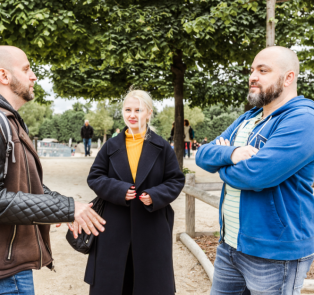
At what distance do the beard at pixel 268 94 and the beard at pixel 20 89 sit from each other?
1260mm

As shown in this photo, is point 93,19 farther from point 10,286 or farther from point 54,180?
point 10,286

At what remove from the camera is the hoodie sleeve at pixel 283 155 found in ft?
4.73

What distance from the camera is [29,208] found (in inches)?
55.1

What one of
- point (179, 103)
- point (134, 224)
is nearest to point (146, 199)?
point (134, 224)

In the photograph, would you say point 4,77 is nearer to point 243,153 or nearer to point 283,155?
point 243,153

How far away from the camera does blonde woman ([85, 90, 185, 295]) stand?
2.17 m

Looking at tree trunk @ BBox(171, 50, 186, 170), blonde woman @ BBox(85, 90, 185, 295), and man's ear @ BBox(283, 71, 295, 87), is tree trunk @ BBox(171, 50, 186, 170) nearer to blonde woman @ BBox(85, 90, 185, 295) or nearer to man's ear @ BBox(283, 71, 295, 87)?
blonde woman @ BBox(85, 90, 185, 295)

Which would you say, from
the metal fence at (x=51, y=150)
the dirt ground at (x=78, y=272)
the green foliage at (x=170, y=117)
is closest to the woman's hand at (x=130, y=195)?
the dirt ground at (x=78, y=272)

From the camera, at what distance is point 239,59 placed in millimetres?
7520

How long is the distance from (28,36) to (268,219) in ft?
18.7

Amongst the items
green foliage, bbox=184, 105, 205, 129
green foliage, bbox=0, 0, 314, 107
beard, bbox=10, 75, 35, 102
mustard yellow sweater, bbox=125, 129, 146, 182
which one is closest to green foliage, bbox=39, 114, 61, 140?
green foliage, bbox=184, 105, 205, 129

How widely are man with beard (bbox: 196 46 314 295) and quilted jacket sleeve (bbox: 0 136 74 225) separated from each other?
2.78 ft

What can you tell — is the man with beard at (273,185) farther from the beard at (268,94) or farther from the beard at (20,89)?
the beard at (20,89)

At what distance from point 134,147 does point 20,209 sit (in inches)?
46.5
